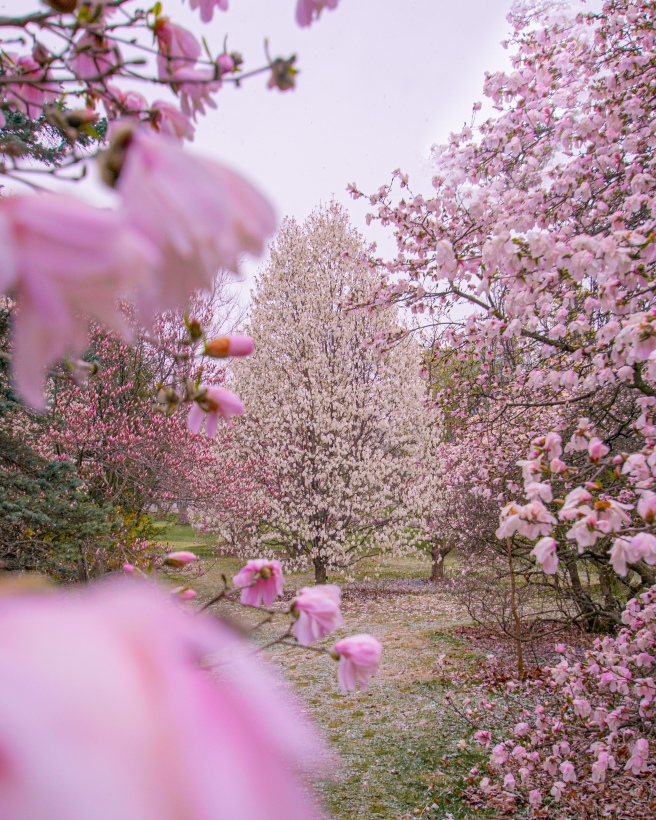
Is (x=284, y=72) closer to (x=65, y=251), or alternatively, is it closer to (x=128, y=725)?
(x=65, y=251)

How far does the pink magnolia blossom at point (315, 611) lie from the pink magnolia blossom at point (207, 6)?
98 cm

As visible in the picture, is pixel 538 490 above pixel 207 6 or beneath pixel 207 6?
beneath

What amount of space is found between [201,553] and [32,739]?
15.9 m

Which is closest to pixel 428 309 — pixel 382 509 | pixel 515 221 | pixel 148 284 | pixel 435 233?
pixel 435 233

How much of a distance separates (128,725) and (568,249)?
2685 mm

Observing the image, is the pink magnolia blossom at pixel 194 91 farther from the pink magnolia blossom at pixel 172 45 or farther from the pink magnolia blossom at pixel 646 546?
the pink magnolia blossom at pixel 646 546

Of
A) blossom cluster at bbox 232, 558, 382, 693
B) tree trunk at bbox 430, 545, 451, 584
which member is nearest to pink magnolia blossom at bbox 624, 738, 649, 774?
blossom cluster at bbox 232, 558, 382, 693

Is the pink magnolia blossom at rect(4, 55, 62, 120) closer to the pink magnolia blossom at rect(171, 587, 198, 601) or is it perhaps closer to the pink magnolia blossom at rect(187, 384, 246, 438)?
the pink magnolia blossom at rect(187, 384, 246, 438)

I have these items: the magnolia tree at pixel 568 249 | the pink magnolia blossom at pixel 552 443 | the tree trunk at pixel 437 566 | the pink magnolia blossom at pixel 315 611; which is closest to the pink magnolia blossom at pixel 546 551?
the magnolia tree at pixel 568 249

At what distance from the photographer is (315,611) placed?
804 millimetres

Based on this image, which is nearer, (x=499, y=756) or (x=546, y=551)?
(x=546, y=551)

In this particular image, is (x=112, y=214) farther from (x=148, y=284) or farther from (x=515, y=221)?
(x=515, y=221)

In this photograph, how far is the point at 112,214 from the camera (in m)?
0.33

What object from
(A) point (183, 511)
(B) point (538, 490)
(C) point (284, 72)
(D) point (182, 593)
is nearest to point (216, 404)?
(D) point (182, 593)
